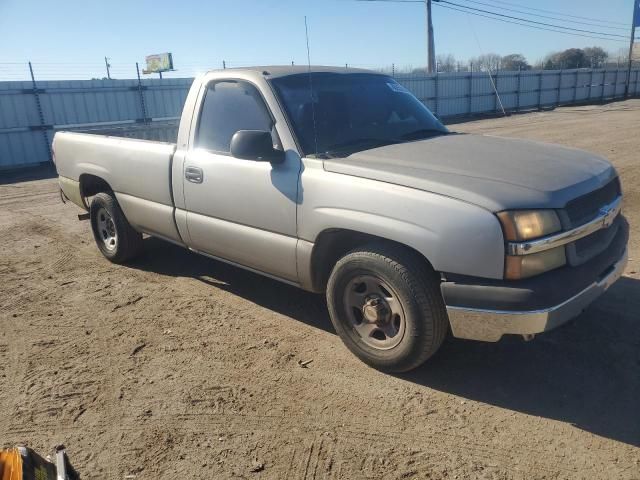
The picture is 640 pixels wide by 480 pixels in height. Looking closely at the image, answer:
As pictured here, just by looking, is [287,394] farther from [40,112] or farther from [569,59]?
[569,59]

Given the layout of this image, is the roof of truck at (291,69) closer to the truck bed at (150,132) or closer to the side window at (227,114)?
the side window at (227,114)

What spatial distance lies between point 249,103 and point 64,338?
2319 mm

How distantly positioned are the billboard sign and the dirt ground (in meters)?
36.5

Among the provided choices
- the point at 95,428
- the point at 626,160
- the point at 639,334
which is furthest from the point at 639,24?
the point at 95,428

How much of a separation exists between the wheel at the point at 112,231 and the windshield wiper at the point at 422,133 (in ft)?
10.0

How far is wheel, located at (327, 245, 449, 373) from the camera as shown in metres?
3.03

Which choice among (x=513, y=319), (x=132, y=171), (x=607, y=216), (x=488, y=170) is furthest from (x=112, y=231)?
(x=607, y=216)

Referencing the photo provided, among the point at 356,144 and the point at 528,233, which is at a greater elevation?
the point at 356,144

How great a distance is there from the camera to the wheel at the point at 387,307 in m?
3.03

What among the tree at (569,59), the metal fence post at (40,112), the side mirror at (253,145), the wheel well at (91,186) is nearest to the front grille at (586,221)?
the side mirror at (253,145)

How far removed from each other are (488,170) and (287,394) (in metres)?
1.82

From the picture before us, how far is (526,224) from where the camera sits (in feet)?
8.93

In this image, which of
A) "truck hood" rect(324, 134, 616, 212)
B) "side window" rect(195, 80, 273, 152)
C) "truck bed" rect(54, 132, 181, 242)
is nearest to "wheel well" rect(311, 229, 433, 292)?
"truck hood" rect(324, 134, 616, 212)

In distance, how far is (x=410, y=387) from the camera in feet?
10.7
